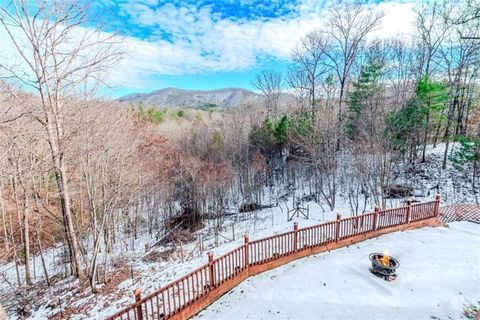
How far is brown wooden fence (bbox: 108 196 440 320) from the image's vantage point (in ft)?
16.3

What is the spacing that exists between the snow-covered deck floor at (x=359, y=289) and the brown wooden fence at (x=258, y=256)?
0.26 meters

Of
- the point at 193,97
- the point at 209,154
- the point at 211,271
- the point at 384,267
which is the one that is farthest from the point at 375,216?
the point at 193,97

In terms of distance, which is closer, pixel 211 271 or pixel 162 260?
pixel 211 271

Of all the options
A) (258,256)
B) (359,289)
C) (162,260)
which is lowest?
(162,260)

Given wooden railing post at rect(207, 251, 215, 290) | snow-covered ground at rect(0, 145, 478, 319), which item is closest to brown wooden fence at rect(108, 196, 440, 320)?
wooden railing post at rect(207, 251, 215, 290)

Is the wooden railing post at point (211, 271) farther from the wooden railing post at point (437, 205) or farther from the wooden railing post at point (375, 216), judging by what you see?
the wooden railing post at point (437, 205)

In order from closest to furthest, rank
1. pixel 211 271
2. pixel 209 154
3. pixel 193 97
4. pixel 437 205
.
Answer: pixel 211 271 → pixel 437 205 → pixel 209 154 → pixel 193 97

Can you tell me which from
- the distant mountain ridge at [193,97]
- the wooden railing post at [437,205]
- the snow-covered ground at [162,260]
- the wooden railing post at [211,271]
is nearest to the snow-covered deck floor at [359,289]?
the wooden railing post at [211,271]

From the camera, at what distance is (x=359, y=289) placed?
18.5 ft

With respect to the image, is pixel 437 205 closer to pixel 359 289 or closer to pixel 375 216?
pixel 375 216

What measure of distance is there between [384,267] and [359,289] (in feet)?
2.92

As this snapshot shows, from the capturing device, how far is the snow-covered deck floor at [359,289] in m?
5.02

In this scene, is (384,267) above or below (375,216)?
below

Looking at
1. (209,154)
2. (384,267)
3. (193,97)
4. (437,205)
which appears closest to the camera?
(384,267)
